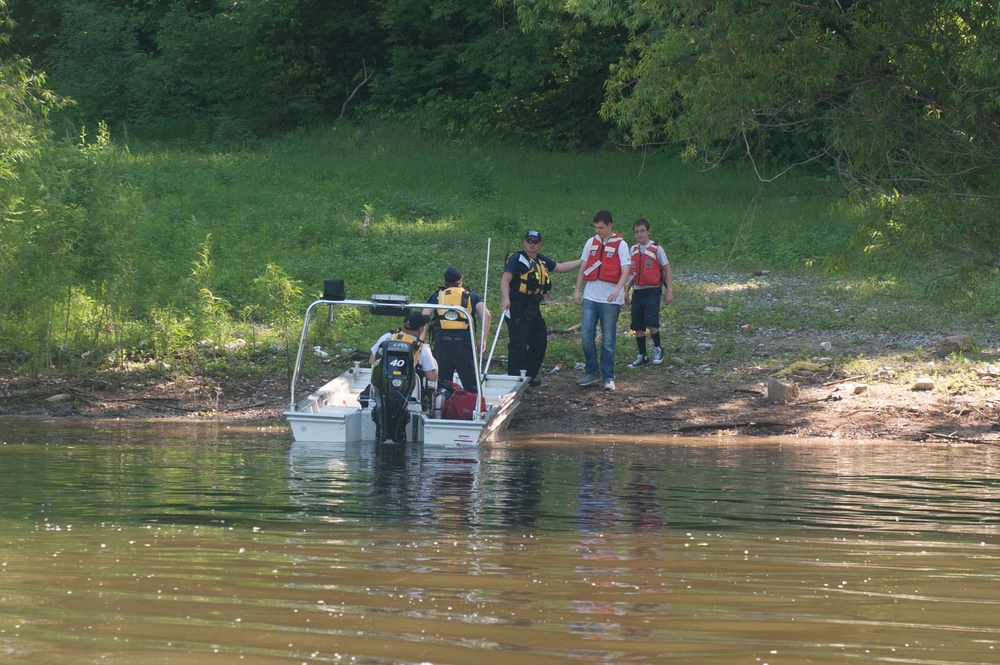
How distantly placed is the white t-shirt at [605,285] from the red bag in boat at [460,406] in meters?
2.77

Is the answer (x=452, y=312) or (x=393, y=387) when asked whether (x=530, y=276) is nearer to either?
(x=452, y=312)

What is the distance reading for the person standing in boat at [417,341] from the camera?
39.8ft

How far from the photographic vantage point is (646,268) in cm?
1557

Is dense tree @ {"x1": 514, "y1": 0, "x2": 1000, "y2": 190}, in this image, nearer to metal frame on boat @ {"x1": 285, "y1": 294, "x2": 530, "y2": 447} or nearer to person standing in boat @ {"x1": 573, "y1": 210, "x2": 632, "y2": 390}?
person standing in boat @ {"x1": 573, "y1": 210, "x2": 632, "y2": 390}

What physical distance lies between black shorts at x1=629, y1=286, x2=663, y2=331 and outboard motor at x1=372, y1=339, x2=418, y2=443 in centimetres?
442

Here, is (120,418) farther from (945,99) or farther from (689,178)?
(689,178)

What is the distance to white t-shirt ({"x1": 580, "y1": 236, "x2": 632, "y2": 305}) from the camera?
1470 centimetres

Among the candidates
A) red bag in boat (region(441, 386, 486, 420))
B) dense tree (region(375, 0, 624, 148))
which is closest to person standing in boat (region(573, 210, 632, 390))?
red bag in boat (region(441, 386, 486, 420))

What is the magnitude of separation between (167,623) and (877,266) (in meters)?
10.2

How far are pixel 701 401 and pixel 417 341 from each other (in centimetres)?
410

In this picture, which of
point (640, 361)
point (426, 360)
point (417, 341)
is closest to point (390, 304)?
point (417, 341)

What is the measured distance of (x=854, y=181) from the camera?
1362cm

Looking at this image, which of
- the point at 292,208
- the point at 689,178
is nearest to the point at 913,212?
the point at 292,208

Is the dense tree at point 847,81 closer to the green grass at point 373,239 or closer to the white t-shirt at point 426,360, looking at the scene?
the green grass at point 373,239
